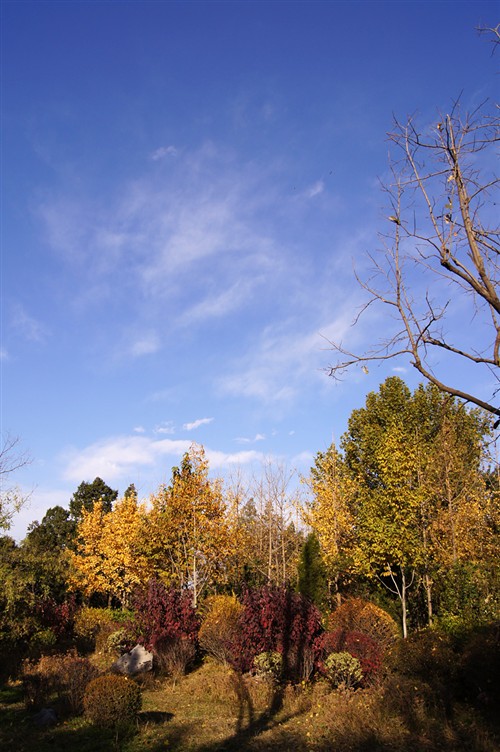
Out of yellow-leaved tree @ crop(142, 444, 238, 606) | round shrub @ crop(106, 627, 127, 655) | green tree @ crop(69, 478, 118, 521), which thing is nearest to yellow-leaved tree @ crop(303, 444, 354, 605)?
yellow-leaved tree @ crop(142, 444, 238, 606)

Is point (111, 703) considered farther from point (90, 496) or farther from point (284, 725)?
point (90, 496)

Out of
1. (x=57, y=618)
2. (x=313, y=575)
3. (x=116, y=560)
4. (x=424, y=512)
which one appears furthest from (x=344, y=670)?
(x=116, y=560)

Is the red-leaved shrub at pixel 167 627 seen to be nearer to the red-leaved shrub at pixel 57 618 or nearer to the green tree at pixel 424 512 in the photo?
the red-leaved shrub at pixel 57 618

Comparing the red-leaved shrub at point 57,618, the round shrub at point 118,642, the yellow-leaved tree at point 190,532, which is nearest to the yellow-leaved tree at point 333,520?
the yellow-leaved tree at point 190,532

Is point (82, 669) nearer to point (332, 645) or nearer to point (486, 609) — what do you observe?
point (332, 645)

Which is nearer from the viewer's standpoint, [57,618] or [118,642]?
[118,642]

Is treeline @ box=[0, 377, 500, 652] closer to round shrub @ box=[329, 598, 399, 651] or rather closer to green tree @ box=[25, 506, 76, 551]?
round shrub @ box=[329, 598, 399, 651]

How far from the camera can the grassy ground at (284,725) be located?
8484 mm

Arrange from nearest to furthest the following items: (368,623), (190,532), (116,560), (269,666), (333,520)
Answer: (269,666), (368,623), (190,532), (333,520), (116,560)

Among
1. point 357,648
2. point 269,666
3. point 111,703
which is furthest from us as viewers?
point 269,666

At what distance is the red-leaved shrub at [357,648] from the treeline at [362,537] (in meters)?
2.58

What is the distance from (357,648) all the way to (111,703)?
6313 mm

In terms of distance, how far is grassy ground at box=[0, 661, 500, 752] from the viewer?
848 cm

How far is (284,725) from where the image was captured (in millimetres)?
10164
